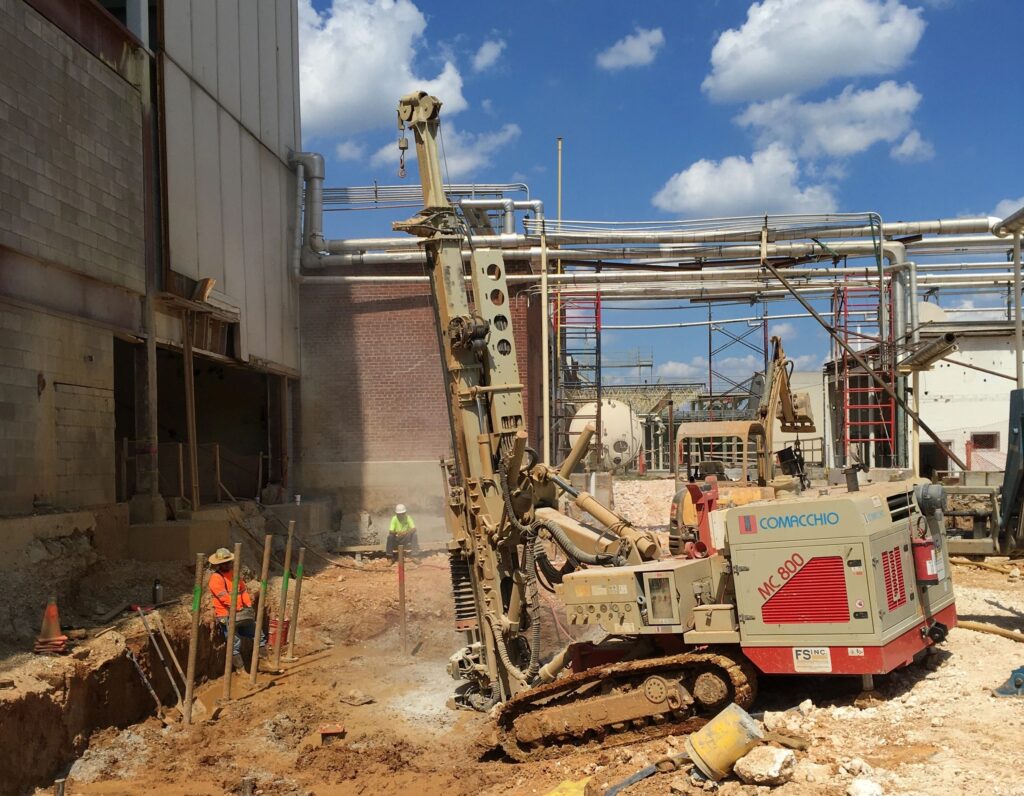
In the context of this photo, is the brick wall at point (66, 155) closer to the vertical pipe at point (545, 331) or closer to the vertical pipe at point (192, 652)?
the vertical pipe at point (192, 652)

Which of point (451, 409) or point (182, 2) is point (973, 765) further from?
point (182, 2)

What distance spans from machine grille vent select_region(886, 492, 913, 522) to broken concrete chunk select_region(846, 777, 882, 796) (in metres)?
2.35

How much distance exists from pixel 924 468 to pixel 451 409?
61.9ft

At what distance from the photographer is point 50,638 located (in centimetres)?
891

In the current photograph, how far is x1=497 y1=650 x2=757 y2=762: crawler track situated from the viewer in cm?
689

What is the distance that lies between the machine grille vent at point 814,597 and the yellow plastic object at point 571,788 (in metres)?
1.82

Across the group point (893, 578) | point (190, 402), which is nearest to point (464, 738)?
point (893, 578)

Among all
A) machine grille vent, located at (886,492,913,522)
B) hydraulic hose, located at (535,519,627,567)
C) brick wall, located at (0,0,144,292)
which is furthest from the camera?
brick wall, located at (0,0,144,292)

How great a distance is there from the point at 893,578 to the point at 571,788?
284cm

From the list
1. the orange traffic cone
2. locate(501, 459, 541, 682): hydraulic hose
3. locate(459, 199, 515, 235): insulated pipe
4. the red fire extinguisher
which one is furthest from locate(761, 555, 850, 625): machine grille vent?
locate(459, 199, 515, 235): insulated pipe

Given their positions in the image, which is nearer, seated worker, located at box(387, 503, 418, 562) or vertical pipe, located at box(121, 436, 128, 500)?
vertical pipe, located at box(121, 436, 128, 500)

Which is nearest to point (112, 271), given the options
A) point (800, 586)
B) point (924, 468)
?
point (800, 586)

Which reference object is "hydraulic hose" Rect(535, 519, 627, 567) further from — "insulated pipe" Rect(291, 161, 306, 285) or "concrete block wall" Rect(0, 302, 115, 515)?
"insulated pipe" Rect(291, 161, 306, 285)

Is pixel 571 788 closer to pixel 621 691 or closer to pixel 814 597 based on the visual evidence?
pixel 621 691
